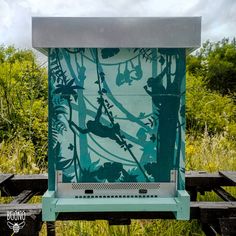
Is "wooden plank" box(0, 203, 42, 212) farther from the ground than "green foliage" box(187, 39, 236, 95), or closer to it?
closer to it

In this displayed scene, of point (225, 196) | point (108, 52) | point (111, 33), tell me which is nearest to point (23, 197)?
point (108, 52)

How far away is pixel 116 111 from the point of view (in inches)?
89.0

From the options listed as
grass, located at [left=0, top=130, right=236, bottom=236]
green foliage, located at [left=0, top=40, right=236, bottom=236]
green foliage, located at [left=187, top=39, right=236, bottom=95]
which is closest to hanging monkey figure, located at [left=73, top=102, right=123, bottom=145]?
green foliage, located at [left=0, top=40, right=236, bottom=236]

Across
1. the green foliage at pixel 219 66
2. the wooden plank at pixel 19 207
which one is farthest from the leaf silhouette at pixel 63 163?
the green foliage at pixel 219 66

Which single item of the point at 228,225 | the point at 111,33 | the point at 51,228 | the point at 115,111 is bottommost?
the point at 51,228

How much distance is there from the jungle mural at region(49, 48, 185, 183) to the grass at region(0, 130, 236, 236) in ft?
4.96

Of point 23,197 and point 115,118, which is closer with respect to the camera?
point 115,118

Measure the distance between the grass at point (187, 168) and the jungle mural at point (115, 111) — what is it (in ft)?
4.96

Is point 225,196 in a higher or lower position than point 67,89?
lower

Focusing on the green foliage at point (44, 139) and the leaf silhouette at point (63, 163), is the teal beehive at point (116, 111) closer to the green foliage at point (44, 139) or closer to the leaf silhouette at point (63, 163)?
the leaf silhouette at point (63, 163)

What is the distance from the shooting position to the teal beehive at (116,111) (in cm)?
221

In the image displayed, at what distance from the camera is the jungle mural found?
2256 mm

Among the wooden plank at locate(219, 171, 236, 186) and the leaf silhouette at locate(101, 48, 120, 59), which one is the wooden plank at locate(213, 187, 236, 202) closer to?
the wooden plank at locate(219, 171, 236, 186)

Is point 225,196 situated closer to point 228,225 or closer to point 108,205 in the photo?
point 228,225
